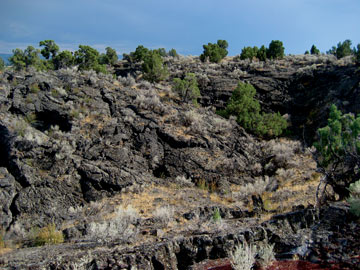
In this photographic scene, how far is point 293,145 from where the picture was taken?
21.1 m

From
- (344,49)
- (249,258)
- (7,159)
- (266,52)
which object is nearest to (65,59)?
(7,159)

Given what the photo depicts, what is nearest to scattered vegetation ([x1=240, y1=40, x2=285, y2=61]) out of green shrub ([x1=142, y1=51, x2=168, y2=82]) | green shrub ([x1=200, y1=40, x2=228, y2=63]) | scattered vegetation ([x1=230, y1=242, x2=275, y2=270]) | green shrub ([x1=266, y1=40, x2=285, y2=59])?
green shrub ([x1=266, y1=40, x2=285, y2=59])

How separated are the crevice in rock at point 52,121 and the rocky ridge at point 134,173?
66 mm

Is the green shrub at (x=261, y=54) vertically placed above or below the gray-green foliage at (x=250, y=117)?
above

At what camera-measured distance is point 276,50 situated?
140 feet

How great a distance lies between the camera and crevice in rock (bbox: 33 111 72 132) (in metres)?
16.8

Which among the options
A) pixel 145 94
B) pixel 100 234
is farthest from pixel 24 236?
pixel 145 94

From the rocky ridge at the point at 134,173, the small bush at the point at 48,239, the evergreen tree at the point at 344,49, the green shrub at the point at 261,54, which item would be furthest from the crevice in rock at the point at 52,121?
the evergreen tree at the point at 344,49

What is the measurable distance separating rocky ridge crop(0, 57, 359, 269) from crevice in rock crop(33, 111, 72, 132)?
7 centimetres

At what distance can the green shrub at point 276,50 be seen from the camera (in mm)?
42844

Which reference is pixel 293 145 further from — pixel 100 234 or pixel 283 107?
pixel 100 234

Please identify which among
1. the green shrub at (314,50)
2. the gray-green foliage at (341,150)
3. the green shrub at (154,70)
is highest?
the green shrub at (314,50)

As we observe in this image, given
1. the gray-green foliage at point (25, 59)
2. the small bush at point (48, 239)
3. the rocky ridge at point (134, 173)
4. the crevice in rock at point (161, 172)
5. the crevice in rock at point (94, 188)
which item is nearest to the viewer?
the rocky ridge at point (134, 173)

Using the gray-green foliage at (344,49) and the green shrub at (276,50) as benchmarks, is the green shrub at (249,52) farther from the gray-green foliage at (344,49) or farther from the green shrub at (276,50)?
the gray-green foliage at (344,49)
